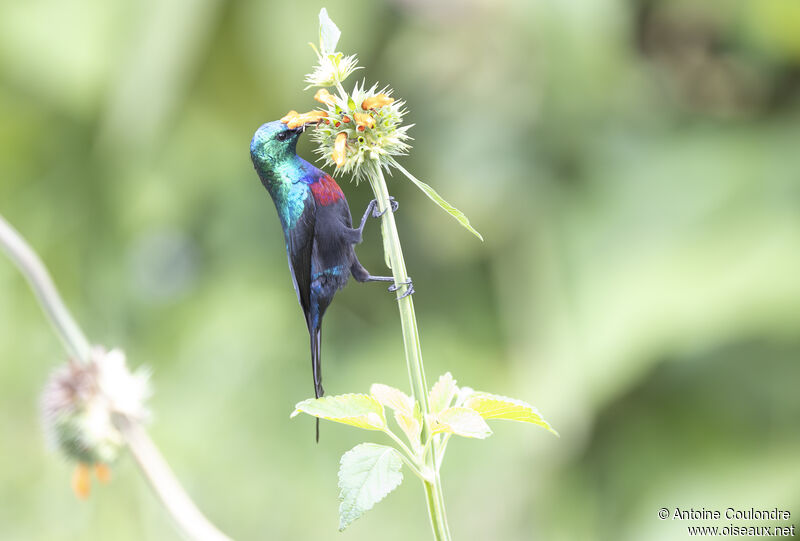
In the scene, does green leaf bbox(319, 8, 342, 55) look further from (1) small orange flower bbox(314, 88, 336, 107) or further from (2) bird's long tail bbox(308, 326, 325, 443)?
(2) bird's long tail bbox(308, 326, 325, 443)

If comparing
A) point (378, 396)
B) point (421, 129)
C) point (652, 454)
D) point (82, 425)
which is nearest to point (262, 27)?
point (421, 129)

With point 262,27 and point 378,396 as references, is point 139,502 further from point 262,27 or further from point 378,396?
point 378,396

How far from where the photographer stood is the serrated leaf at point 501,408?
14.8 inches

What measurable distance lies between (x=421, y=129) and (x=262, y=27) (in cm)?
53

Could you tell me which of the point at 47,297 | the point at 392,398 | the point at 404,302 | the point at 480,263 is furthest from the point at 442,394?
the point at 480,263

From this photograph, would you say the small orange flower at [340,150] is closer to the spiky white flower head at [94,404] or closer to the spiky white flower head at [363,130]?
the spiky white flower head at [363,130]

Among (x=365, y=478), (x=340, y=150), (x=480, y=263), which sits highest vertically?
(x=480, y=263)

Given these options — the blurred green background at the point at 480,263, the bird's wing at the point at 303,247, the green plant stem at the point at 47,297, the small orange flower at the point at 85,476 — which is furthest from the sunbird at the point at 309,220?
the blurred green background at the point at 480,263

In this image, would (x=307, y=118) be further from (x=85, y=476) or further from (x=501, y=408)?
(x=85, y=476)

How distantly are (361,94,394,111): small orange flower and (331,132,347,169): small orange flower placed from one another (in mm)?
18

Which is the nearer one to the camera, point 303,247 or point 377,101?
point 377,101

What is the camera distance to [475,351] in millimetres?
2139

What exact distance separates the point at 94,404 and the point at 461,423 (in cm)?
41

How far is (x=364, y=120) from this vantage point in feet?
1.11
